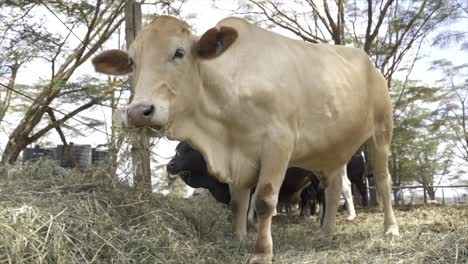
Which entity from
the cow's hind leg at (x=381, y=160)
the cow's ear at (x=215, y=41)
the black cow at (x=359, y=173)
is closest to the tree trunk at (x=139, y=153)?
the cow's ear at (x=215, y=41)

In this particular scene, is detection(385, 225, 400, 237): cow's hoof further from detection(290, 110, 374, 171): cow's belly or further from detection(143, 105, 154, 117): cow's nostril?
detection(143, 105, 154, 117): cow's nostril

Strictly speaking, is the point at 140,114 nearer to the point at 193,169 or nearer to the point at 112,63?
the point at 112,63

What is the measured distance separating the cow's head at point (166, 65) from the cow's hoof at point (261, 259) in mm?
997

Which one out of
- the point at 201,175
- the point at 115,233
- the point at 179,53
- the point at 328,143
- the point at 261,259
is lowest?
the point at 261,259

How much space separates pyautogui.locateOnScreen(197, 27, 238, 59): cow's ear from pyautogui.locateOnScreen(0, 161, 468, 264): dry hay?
1067 millimetres

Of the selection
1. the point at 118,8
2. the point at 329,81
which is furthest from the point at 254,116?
the point at 118,8

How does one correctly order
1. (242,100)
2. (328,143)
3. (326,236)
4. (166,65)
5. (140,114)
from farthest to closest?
(326,236) → (328,143) → (242,100) → (166,65) → (140,114)

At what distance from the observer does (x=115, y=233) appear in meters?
2.81

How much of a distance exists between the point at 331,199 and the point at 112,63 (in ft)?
8.57

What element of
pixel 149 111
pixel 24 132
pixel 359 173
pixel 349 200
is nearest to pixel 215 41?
pixel 149 111

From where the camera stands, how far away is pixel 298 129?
3.88 meters

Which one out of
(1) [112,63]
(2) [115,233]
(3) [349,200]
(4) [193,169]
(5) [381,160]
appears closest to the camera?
(2) [115,233]

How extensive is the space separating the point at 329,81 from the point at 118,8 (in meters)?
4.97

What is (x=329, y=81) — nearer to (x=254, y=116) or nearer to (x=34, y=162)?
(x=254, y=116)
